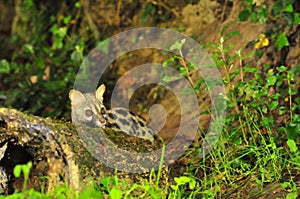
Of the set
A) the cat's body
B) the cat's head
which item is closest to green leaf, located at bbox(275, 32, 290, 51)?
the cat's body

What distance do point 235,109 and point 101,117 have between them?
1432 mm

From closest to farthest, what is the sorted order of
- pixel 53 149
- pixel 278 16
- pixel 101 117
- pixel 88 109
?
pixel 53 149, pixel 101 117, pixel 88 109, pixel 278 16

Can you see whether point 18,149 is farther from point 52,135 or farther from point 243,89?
point 243,89

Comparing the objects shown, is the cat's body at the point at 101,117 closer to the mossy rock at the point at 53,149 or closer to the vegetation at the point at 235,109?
the vegetation at the point at 235,109

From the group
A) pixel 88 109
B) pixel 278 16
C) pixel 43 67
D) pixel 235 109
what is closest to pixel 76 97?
pixel 88 109

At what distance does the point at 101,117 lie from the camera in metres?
6.57

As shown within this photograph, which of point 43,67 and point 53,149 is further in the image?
point 43,67

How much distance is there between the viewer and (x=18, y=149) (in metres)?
5.29

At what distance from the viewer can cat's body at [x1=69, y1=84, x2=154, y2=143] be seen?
6.47 m

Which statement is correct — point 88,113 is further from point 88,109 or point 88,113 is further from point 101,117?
point 101,117

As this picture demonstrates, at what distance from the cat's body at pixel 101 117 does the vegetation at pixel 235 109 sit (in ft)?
2.12

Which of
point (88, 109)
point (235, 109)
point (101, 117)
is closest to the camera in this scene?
point (235, 109)

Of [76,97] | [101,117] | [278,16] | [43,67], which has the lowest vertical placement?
[101,117]

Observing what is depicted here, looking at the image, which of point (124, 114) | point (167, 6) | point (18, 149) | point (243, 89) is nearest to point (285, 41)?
point (243, 89)
